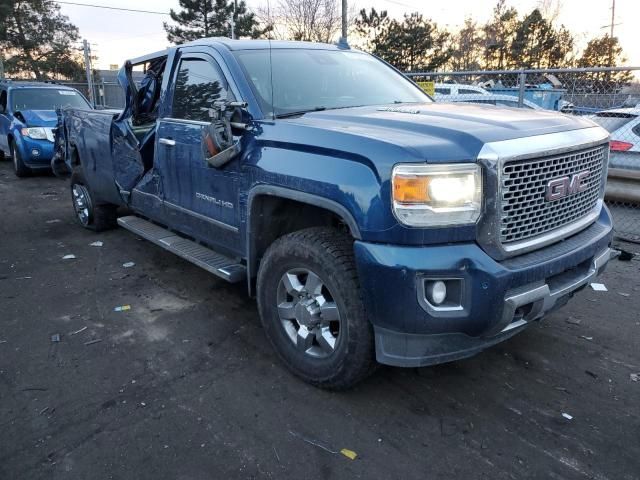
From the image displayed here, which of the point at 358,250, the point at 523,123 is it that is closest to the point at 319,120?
the point at 358,250

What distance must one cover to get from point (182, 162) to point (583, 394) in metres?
3.31

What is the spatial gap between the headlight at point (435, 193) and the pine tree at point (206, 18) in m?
34.8

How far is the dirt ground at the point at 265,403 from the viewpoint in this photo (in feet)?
8.17

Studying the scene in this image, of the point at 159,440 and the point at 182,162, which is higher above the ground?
the point at 182,162

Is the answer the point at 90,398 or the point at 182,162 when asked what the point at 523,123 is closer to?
the point at 182,162

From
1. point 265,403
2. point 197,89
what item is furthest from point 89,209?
point 265,403

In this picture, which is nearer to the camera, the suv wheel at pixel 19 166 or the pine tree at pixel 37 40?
the suv wheel at pixel 19 166

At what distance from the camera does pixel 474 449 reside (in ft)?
8.46

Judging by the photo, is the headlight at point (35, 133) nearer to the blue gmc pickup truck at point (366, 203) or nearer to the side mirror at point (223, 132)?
the blue gmc pickup truck at point (366, 203)

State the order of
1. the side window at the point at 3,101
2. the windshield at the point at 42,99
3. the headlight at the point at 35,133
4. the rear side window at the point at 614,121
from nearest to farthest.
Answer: the rear side window at the point at 614,121 → the headlight at the point at 35,133 → the windshield at the point at 42,99 → the side window at the point at 3,101

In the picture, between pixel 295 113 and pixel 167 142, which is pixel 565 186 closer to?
pixel 295 113

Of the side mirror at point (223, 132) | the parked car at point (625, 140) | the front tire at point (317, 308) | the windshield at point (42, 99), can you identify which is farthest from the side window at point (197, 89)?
the windshield at point (42, 99)

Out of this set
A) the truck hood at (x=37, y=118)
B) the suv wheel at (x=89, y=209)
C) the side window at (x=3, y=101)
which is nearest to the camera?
the suv wheel at (x=89, y=209)

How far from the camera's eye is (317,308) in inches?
116
